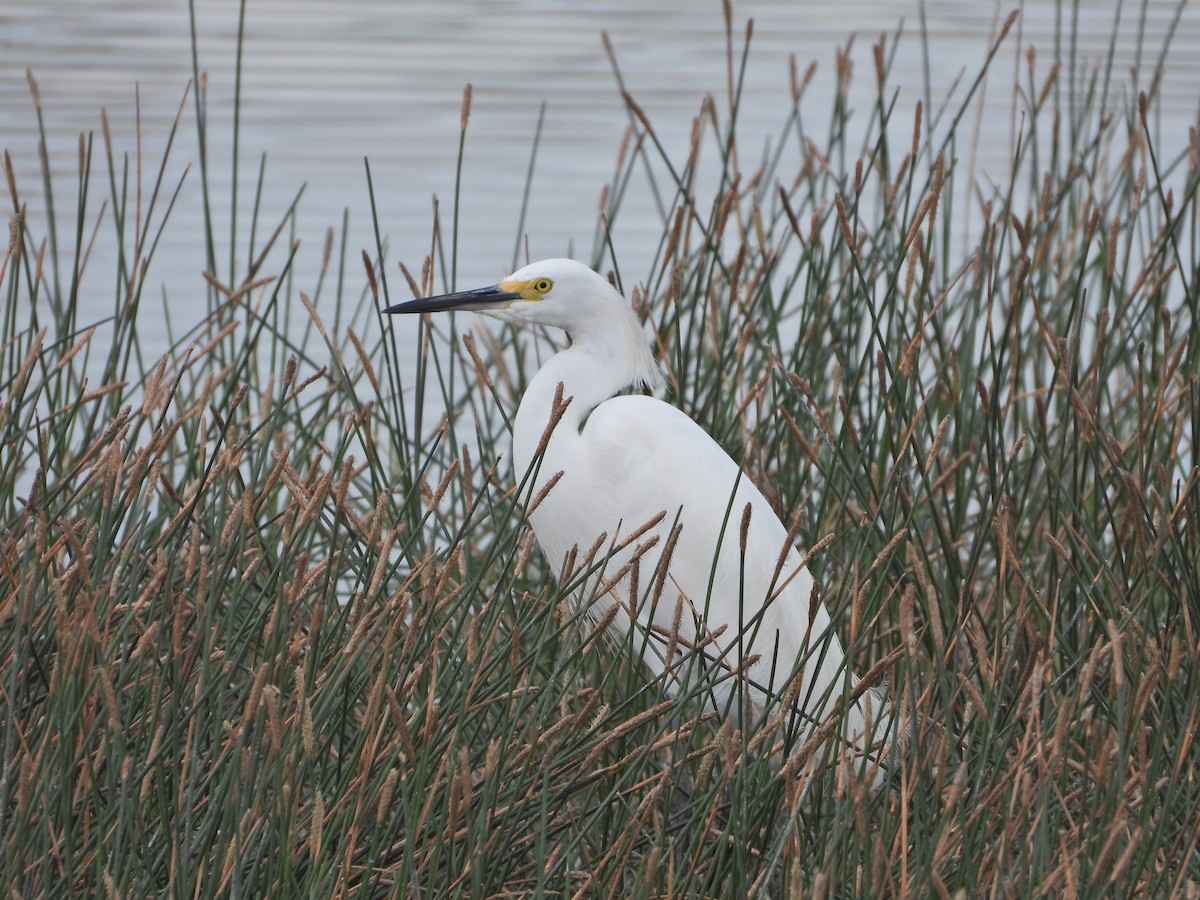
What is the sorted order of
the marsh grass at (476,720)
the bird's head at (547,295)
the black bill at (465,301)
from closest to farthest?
the marsh grass at (476,720) < the black bill at (465,301) < the bird's head at (547,295)

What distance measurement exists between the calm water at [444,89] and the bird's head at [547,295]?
232 cm

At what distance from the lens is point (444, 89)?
6430 mm

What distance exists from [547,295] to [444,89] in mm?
4342

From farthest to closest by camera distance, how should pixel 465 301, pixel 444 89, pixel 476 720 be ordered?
1. pixel 444 89
2. pixel 465 301
3. pixel 476 720

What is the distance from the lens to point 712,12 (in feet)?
25.9

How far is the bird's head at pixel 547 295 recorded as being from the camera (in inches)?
88.5

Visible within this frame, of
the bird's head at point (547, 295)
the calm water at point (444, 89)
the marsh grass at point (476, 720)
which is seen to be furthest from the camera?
the calm water at point (444, 89)

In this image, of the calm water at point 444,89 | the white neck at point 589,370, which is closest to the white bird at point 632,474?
the white neck at point 589,370

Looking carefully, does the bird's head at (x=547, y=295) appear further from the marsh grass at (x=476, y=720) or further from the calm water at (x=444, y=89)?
the calm water at (x=444, y=89)

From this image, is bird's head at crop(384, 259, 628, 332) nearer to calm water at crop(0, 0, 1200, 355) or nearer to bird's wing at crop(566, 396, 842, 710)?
bird's wing at crop(566, 396, 842, 710)

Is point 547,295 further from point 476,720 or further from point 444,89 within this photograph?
point 444,89

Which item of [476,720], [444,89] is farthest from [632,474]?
[444,89]

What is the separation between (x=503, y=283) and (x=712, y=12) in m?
5.94

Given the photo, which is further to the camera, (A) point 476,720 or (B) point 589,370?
(B) point 589,370
